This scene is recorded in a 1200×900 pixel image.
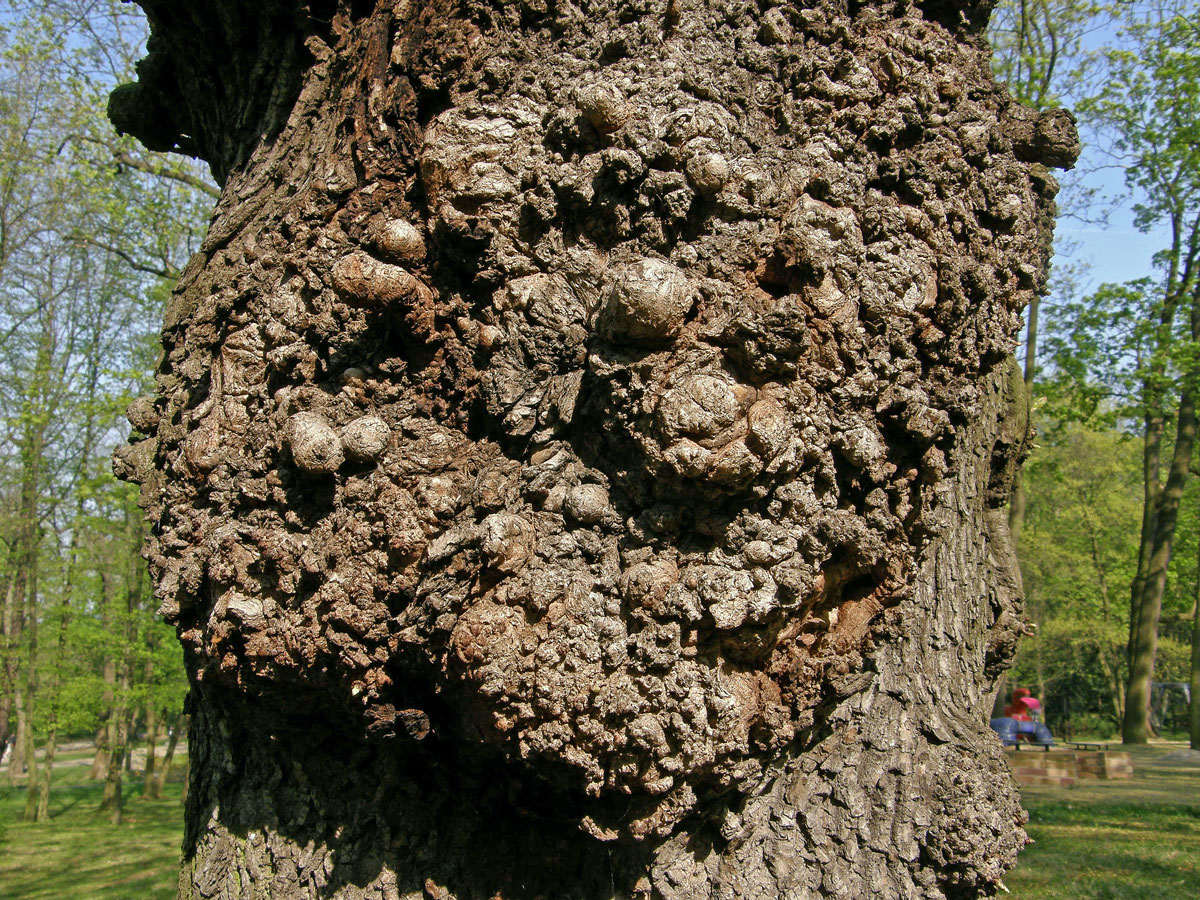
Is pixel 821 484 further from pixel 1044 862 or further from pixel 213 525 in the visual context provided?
pixel 1044 862

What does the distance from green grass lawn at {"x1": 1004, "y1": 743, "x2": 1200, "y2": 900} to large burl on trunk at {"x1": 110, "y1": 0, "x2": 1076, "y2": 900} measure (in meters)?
5.44

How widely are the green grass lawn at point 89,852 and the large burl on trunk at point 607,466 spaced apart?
9.25 m

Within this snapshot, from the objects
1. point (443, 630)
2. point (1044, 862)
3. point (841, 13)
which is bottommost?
A: point (1044, 862)

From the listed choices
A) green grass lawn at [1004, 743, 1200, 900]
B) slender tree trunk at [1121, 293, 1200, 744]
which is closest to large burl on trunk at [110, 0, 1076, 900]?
green grass lawn at [1004, 743, 1200, 900]

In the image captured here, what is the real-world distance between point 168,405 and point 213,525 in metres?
0.50

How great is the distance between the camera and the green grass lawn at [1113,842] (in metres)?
6.46

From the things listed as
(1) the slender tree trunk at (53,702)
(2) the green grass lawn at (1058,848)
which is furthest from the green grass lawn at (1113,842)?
(1) the slender tree trunk at (53,702)

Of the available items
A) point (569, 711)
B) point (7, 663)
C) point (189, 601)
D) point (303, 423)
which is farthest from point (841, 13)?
point (7, 663)

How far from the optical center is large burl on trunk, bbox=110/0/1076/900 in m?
1.57

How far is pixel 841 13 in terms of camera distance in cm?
195

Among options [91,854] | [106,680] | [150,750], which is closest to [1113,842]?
[91,854]

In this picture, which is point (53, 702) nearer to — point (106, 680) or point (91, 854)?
point (106, 680)

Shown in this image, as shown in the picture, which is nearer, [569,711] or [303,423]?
[569,711]

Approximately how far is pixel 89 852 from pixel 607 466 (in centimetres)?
1461
